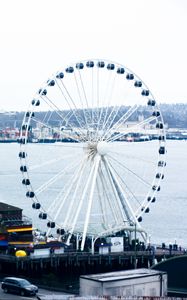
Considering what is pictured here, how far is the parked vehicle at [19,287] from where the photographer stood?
19.0m

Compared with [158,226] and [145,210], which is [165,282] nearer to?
[145,210]

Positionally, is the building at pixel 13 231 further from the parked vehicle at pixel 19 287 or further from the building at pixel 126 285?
the building at pixel 126 285

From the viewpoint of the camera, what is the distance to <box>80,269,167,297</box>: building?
56.1 ft

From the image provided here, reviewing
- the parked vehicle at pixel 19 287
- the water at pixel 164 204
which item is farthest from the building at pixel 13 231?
the water at pixel 164 204

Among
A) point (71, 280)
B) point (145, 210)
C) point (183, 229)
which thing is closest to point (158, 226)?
point (183, 229)

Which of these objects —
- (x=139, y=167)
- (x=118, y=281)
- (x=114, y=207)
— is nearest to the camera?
(x=118, y=281)

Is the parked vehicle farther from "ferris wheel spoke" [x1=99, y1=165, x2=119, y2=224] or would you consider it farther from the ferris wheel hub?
A: the ferris wheel hub

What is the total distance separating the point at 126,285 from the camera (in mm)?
17297

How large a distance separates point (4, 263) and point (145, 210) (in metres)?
4.95

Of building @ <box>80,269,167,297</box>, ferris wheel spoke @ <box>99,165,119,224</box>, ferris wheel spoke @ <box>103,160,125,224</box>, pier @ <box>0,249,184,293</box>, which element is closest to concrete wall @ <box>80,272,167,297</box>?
building @ <box>80,269,167,297</box>

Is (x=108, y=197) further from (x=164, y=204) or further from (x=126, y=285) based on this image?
(x=164, y=204)

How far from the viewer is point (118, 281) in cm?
1723

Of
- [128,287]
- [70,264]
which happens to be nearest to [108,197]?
[70,264]

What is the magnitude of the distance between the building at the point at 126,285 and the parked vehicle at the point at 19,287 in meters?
1.89
